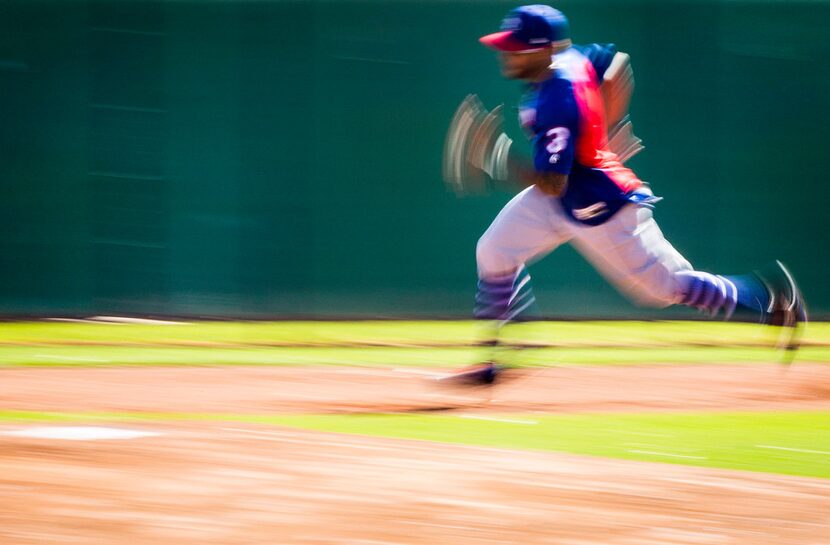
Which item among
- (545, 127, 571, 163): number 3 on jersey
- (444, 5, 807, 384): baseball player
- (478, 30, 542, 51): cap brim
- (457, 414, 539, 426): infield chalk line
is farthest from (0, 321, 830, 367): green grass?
(478, 30, 542, 51): cap brim

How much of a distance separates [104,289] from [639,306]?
4129 millimetres

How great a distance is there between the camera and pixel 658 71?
10.3m

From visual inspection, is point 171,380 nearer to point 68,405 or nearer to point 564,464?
point 68,405

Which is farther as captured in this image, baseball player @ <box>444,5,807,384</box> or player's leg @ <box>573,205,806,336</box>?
player's leg @ <box>573,205,806,336</box>

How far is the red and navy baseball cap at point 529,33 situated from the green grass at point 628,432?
1729 mm

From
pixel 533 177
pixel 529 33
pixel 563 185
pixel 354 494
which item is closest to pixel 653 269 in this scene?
pixel 563 185

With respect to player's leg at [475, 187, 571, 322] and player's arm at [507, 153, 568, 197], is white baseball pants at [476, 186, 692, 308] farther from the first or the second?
player's arm at [507, 153, 568, 197]

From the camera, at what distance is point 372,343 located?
919cm

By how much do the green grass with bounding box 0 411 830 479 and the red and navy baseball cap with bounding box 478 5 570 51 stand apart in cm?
173

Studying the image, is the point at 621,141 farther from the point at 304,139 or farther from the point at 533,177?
the point at 304,139

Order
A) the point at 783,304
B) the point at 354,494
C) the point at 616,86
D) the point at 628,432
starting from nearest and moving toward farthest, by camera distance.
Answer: the point at 354,494 → the point at 628,432 → the point at 616,86 → the point at 783,304

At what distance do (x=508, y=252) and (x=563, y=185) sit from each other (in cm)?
43

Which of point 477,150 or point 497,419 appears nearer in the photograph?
point 497,419

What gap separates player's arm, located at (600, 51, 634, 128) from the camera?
6559 millimetres
